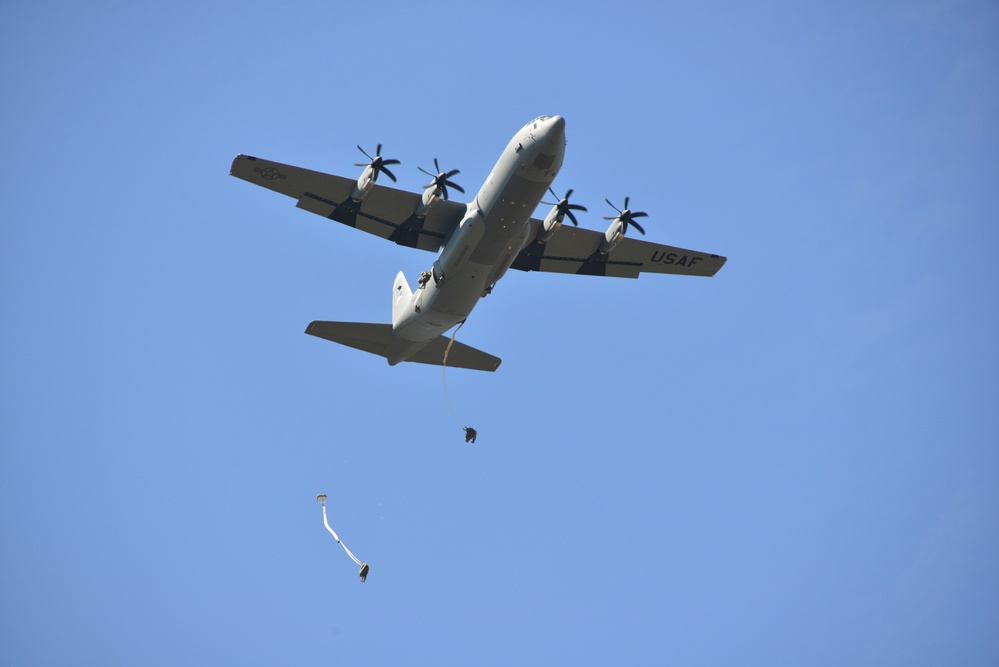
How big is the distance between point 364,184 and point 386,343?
6.29 m

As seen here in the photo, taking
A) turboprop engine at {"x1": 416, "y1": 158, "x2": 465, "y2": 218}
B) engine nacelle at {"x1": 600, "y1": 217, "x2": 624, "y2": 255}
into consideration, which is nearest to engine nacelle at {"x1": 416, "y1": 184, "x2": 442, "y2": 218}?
turboprop engine at {"x1": 416, "y1": 158, "x2": 465, "y2": 218}

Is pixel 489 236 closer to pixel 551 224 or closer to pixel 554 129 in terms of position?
pixel 551 224

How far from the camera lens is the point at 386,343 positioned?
104ft

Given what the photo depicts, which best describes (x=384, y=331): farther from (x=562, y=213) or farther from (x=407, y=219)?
(x=562, y=213)

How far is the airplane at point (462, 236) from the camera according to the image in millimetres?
26625

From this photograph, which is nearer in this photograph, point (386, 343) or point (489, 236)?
point (489, 236)

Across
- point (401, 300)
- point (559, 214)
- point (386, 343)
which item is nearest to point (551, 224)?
point (559, 214)

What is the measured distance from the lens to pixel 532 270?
3253 cm

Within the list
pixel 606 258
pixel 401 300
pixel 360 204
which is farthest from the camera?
pixel 606 258

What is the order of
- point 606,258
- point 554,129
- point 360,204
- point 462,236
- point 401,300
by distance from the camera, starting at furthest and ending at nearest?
point 606,258 → point 401,300 → point 360,204 → point 462,236 → point 554,129

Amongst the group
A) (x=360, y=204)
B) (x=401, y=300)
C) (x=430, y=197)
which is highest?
(x=430, y=197)

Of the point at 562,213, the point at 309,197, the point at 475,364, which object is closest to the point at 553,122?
the point at 562,213

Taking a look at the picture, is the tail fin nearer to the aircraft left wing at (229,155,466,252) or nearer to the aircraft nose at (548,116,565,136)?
the aircraft left wing at (229,155,466,252)

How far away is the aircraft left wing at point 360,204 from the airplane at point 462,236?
0.11 ft
